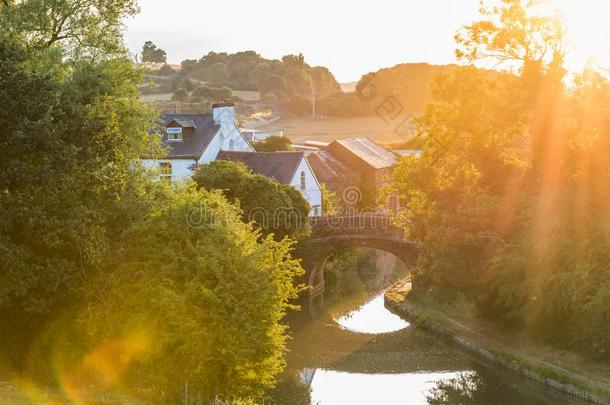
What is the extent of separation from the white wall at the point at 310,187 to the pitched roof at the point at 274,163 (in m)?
0.45

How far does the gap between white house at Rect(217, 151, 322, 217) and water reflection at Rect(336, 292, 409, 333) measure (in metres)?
9.35

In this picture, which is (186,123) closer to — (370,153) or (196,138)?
(196,138)

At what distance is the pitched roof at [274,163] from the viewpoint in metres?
52.9

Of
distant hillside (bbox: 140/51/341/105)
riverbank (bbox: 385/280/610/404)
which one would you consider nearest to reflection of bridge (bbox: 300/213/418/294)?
riverbank (bbox: 385/280/610/404)

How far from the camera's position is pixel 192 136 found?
57156 millimetres

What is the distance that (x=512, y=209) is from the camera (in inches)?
1438

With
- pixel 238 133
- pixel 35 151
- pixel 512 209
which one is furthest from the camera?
pixel 238 133

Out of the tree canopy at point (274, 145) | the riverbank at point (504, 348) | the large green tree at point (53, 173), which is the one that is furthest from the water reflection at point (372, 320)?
the tree canopy at point (274, 145)

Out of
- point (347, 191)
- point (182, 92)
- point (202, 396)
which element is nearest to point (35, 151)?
point (202, 396)

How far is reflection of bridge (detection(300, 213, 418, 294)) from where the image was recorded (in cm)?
4775

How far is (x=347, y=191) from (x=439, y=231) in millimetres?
29021

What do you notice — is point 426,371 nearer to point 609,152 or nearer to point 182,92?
point 609,152

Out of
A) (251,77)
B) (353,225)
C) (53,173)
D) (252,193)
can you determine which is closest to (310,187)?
(353,225)

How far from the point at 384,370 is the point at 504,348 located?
530 cm
